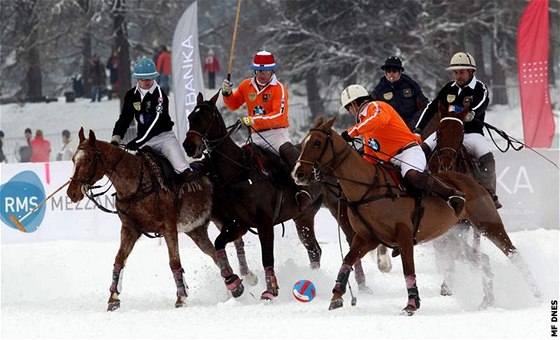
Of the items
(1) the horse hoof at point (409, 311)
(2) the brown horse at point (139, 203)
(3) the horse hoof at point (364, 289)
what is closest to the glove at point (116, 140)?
(2) the brown horse at point (139, 203)

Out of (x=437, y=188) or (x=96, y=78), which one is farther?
(x=96, y=78)

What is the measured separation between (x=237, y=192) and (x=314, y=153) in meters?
2.10

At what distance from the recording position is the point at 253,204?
464 inches

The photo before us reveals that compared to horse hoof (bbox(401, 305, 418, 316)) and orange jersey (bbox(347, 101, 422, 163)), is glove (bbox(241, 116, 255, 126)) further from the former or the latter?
horse hoof (bbox(401, 305, 418, 316))

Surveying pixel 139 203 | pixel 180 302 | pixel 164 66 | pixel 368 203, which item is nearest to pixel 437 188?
pixel 368 203

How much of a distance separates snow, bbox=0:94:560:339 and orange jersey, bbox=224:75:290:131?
182 cm

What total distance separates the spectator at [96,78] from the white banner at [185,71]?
17603 mm

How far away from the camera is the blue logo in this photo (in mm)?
16859

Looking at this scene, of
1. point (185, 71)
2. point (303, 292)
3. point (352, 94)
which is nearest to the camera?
point (352, 94)

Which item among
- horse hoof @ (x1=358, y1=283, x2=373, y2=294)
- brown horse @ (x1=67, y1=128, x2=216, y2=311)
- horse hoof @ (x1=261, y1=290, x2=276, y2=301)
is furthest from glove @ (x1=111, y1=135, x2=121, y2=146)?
horse hoof @ (x1=358, y1=283, x2=373, y2=294)

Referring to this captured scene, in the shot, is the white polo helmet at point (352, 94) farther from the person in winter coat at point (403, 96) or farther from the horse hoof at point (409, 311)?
the person in winter coat at point (403, 96)

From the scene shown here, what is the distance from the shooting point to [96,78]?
1462 inches

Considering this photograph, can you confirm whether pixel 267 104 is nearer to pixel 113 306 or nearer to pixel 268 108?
pixel 268 108

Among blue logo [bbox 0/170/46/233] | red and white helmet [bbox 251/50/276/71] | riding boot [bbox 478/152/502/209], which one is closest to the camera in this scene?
red and white helmet [bbox 251/50/276/71]
